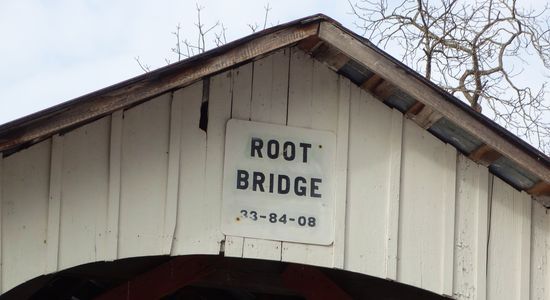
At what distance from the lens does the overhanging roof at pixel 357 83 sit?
19.2 ft

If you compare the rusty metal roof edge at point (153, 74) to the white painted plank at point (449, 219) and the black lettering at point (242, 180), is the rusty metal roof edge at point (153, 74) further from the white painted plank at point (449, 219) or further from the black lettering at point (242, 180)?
the white painted plank at point (449, 219)

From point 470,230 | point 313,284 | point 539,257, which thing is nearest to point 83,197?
point 313,284

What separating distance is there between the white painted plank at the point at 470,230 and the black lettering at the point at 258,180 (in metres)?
1.30

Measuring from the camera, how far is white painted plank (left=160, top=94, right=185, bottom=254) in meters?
6.34

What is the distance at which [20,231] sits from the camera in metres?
6.07

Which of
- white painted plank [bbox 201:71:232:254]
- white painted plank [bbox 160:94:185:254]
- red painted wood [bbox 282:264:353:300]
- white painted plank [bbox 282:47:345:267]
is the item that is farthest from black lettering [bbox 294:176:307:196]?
red painted wood [bbox 282:264:353:300]

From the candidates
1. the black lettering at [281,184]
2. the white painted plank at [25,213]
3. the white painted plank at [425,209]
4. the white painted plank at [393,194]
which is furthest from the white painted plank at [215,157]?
the white painted plank at [425,209]

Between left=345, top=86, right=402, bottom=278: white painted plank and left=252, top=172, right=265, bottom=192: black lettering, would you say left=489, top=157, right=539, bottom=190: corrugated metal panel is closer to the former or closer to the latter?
left=345, top=86, right=402, bottom=278: white painted plank

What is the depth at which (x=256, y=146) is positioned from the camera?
262 inches

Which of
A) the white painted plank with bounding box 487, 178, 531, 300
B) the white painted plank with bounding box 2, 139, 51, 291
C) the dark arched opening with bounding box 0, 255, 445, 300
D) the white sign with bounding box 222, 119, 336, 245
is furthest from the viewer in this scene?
the dark arched opening with bounding box 0, 255, 445, 300

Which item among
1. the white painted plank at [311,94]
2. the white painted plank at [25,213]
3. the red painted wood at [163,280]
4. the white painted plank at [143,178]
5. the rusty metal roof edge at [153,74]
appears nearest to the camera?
the rusty metal roof edge at [153,74]

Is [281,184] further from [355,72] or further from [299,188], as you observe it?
[355,72]

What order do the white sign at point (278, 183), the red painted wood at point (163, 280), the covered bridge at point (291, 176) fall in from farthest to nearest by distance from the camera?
the red painted wood at point (163, 280)
the white sign at point (278, 183)
the covered bridge at point (291, 176)

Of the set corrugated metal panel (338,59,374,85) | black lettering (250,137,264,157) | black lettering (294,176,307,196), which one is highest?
corrugated metal panel (338,59,374,85)
